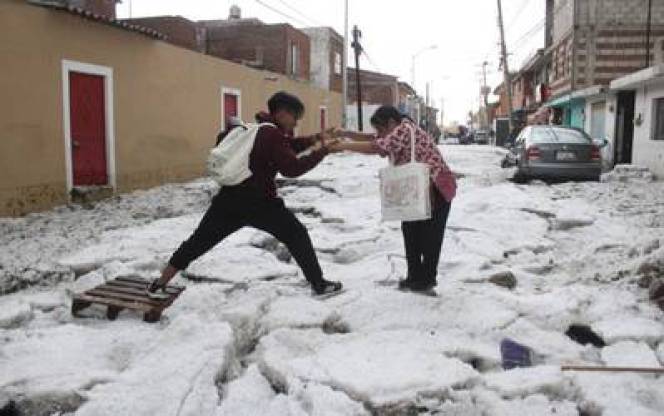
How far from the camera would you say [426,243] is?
15.8 ft

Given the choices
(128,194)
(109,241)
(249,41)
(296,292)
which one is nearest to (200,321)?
(296,292)

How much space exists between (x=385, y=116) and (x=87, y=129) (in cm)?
755

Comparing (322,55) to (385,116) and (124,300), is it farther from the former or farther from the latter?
(124,300)

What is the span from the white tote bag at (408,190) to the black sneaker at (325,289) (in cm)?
70

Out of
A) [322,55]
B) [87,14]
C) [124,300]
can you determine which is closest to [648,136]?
[87,14]

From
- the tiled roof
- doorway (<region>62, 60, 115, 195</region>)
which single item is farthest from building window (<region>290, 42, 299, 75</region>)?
doorway (<region>62, 60, 115, 195</region>)

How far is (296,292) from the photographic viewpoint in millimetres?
5020

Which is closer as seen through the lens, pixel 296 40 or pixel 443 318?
Result: pixel 443 318

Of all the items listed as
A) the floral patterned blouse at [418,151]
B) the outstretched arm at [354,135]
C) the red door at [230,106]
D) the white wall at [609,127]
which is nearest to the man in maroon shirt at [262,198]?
the outstretched arm at [354,135]

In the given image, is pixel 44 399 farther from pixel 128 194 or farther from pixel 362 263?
pixel 128 194

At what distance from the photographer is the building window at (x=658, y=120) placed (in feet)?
54.7

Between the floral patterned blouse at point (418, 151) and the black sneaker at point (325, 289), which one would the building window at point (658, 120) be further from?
the black sneaker at point (325, 289)

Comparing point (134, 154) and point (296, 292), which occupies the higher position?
point (134, 154)

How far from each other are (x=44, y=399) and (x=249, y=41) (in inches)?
1167
